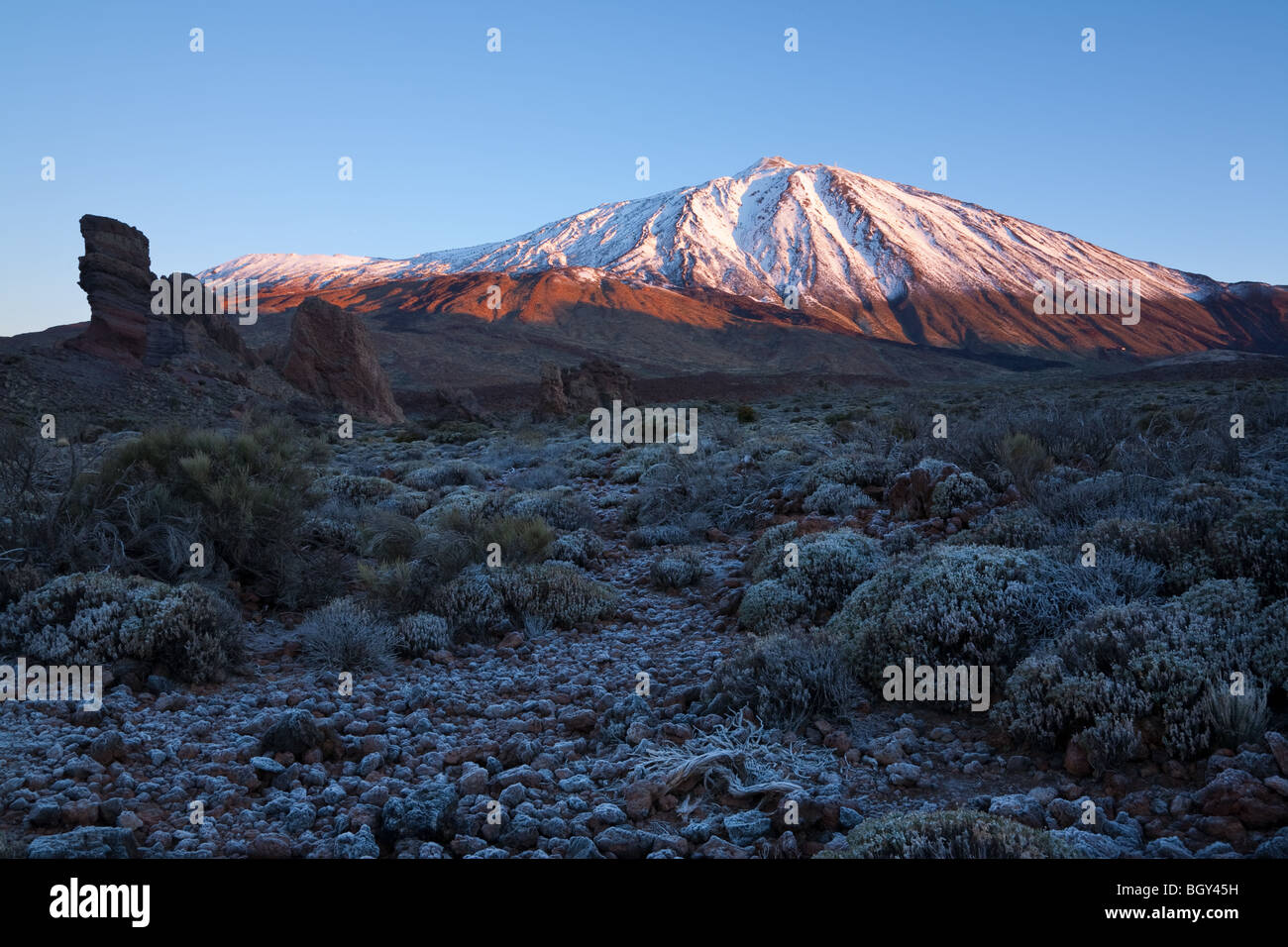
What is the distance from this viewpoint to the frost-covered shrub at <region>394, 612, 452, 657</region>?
509 centimetres

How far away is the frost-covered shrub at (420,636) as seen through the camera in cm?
509

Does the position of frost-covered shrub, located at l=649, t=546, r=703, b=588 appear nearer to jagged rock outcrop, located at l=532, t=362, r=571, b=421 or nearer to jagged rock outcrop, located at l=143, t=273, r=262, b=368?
jagged rock outcrop, located at l=532, t=362, r=571, b=421

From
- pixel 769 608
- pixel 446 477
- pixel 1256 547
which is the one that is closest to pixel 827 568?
pixel 769 608

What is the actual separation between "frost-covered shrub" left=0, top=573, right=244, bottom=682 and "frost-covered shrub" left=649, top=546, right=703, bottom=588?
307cm

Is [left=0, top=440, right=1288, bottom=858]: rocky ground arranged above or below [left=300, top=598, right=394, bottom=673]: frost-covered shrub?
below

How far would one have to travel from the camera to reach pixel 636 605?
624cm

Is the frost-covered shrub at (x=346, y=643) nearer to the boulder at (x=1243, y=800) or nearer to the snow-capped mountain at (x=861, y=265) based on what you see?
the boulder at (x=1243, y=800)

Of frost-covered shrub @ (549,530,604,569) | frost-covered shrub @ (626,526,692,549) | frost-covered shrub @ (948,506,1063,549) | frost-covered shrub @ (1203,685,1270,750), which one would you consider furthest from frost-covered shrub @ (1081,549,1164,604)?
frost-covered shrub @ (626,526,692,549)

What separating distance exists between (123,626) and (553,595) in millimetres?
2565

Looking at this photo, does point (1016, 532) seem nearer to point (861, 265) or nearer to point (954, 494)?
point (954, 494)

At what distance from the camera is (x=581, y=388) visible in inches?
1094

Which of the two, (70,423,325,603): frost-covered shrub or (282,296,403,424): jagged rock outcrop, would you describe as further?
(282,296,403,424): jagged rock outcrop
